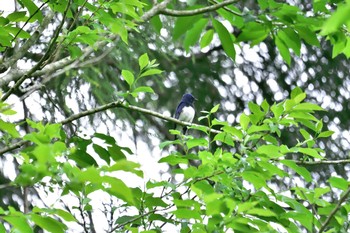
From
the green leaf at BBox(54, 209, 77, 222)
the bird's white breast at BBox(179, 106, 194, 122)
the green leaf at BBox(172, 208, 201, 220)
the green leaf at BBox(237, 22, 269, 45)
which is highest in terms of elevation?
the bird's white breast at BBox(179, 106, 194, 122)

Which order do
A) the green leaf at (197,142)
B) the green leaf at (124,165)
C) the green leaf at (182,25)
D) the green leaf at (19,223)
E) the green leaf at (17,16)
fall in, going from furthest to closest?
the green leaf at (17,16)
the green leaf at (197,142)
the green leaf at (182,25)
the green leaf at (19,223)
the green leaf at (124,165)

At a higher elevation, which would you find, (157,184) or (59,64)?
(59,64)

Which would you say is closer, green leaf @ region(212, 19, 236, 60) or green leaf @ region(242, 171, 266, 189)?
green leaf @ region(212, 19, 236, 60)

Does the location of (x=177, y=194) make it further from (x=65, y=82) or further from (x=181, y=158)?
(x=65, y=82)

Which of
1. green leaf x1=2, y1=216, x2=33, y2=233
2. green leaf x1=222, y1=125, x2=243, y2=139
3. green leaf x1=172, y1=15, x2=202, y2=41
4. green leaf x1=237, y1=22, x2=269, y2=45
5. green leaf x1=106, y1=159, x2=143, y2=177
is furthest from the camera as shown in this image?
green leaf x1=222, y1=125, x2=243, y2=139

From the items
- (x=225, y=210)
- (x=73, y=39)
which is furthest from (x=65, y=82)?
(x=225, y=210)

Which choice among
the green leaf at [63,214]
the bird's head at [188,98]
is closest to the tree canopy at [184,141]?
the green leaf at [63,214]

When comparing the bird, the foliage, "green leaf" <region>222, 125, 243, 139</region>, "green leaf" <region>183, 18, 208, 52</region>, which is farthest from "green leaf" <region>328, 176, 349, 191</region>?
the bird

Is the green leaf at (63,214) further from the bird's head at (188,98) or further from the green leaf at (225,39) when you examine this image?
the bird's head at (188,98)

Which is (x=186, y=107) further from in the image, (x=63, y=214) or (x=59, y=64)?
(x=63, y=214)

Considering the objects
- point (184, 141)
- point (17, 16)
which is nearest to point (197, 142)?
point (184, 141)

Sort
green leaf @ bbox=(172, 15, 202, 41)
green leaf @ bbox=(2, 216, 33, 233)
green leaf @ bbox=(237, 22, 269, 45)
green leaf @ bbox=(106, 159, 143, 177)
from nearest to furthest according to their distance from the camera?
1. green leaf @ bbox=(106, 159, 143, 177)
2. green leaf @ bbox=(2, 216, 33, 233)
3. green leaf @ bbox=(237, 22, 269, 45)
4. green leaf @ bbox=(172, 15, 202, 41)

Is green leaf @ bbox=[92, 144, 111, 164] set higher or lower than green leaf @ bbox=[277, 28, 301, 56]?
lower

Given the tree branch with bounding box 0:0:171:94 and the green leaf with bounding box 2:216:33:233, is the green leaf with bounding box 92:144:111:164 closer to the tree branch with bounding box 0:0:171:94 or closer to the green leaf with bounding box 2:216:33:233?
the tree branch with bounding box 0:0:171:94
